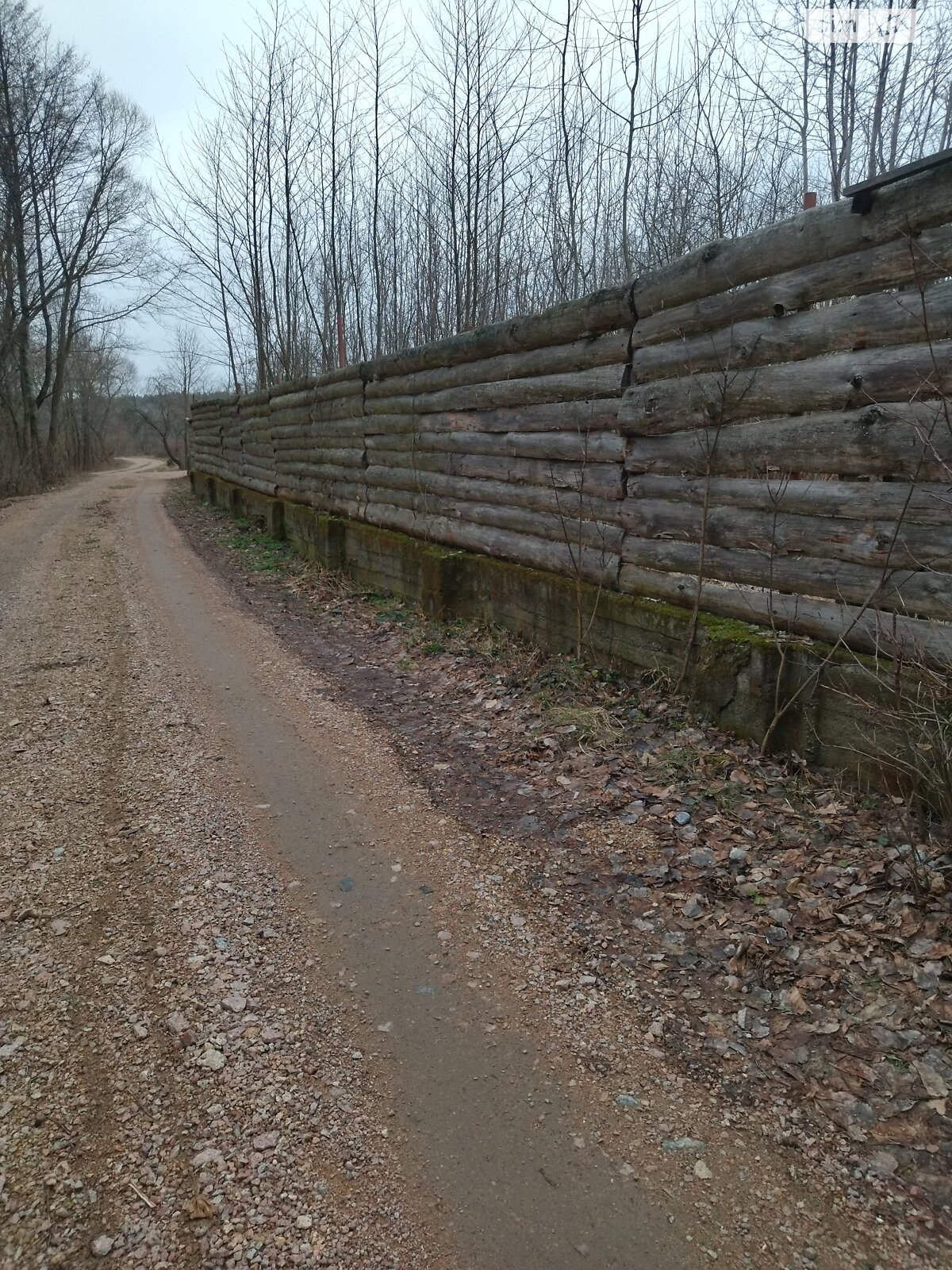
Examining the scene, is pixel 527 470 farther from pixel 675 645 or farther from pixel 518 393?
pixel 675 645

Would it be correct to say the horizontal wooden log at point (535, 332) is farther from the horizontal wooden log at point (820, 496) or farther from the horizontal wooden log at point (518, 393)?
the horizontal wooden log at point (820, 496)

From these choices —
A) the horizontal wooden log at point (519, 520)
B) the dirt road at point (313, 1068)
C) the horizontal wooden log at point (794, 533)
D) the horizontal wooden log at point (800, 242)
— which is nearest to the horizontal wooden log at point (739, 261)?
the horizontal wooden log at point (800, 242)

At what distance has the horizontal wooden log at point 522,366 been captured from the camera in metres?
5.16

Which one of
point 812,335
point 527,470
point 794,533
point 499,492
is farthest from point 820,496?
point 499,492

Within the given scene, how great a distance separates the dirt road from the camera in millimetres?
1868

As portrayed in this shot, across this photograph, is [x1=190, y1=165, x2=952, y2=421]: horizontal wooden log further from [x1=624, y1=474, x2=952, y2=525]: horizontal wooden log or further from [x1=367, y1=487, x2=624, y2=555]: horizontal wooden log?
[x1=367, y1=487, x2=624, y2=555]: horizontal wooden log

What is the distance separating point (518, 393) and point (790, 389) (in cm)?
288

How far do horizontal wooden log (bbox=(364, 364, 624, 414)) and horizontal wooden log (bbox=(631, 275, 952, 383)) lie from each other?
0.39 meters

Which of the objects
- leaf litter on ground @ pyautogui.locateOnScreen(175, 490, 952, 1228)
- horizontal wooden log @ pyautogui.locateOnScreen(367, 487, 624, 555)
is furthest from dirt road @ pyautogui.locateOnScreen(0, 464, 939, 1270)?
horizontal wooden log @ pyautogui.locateOnScreen(367, 487, 624, 555)

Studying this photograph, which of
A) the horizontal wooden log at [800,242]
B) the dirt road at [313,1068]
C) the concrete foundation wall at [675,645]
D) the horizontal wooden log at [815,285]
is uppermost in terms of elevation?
the horizontal wooden log at [800,242]

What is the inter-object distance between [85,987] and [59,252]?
30453 mm

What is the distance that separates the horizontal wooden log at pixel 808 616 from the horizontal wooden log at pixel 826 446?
641 mm

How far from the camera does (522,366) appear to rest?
244 inches

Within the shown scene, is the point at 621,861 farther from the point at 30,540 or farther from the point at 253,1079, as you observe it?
the point at 30,540
